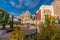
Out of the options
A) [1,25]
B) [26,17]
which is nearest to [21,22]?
[26,17]

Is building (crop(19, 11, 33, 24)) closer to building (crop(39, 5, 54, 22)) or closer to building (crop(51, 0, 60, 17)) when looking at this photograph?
building (crop(39, 5, 54, 22))

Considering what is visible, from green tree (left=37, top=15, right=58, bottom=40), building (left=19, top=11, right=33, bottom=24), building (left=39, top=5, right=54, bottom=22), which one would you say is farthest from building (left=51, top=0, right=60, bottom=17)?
building (left=19, top=11, right=33, bottom=24)

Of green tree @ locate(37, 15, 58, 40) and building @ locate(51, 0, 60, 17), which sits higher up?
building @ locate(51, 0, 60, 17)

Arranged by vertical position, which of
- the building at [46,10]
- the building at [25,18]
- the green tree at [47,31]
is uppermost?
the building at [46,10]

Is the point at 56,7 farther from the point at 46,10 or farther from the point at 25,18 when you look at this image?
the point at 25,18

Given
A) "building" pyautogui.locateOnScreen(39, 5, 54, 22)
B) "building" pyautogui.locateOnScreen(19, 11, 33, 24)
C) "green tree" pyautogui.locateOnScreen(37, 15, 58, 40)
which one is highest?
"building" pyautogui.locateOnScreen(39, 5, 54, 22)

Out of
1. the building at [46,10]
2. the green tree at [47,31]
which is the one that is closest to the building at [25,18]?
the building at [46,10]

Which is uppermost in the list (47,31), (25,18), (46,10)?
(46,10)

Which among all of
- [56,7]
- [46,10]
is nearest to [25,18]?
[46,10]

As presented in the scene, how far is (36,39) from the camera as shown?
15.8 ft

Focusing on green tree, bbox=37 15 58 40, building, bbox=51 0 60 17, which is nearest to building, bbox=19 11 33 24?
green tree, bbox=37 15 58 40

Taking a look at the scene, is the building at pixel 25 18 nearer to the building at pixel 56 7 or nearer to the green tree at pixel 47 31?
the green tree at pixel 47 31

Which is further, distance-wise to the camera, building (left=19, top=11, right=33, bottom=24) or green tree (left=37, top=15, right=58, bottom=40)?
building (left=19, top=11, right=33, bottom=24)

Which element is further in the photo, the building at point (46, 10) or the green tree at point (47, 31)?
the building at point (46, 10)
